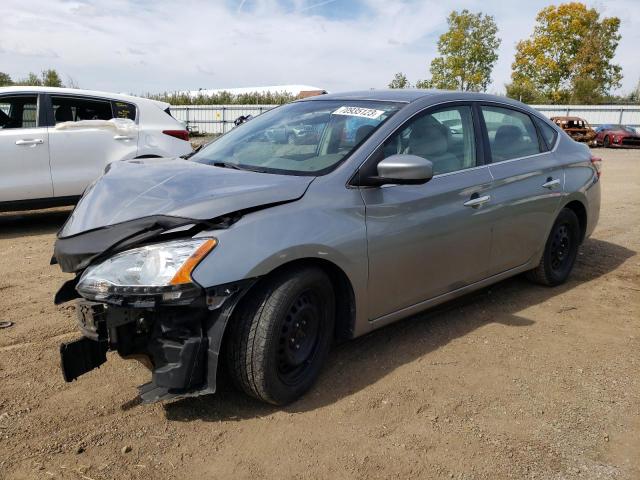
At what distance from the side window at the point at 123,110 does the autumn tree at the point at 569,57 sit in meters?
44.7

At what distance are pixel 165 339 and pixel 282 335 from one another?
0.58 m

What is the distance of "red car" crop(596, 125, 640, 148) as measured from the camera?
2767 centimetres

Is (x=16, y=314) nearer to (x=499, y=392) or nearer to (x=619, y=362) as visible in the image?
(x=499, y=392)

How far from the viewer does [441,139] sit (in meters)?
3.83

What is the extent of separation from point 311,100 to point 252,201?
164 cm

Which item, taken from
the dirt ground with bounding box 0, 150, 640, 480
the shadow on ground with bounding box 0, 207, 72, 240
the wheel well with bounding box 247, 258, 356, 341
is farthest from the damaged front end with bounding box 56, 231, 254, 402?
the shadow on ground with bounding box 0, 207, 72, 240

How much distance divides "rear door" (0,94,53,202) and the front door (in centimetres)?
499

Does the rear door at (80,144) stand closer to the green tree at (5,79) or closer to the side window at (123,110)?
the side window at (123,110)

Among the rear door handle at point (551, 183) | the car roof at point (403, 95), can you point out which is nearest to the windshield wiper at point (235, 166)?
the car roof at point (403, 95)

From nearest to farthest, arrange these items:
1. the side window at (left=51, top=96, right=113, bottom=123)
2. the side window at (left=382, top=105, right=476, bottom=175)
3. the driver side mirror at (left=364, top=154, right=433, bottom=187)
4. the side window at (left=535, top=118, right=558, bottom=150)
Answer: the driver side mirror at (left=364, top=154, right=433, bottom=187) → the side window at (left=382, top=105, right=476, bottom=175) → the side window at (left=535, top=118, right=558, bottom=150) → the side window at (left=51, top=96, right=113, bottom=123)

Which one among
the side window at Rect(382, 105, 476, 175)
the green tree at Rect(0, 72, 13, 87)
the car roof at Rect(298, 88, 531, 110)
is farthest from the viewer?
the green tree at Rect(0, 72, 13, 87)

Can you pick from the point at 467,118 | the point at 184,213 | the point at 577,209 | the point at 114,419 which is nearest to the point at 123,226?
the point at 184,213

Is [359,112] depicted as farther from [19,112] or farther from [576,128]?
[576,128]

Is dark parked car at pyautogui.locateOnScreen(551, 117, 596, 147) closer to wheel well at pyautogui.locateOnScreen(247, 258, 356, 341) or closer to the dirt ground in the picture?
Result: the dirt ground
